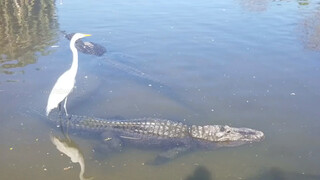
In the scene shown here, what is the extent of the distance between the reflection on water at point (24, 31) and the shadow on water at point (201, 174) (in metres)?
5.93

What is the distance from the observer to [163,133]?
23.3ft

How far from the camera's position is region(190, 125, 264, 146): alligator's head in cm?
703

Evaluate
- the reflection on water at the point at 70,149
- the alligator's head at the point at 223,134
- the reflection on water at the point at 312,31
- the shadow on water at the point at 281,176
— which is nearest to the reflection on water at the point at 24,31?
the reflection on water at the point at 70,149

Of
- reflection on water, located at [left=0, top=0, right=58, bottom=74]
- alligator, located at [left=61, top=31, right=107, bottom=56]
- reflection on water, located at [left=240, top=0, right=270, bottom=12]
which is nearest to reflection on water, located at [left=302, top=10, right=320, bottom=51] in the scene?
reflection on water, located at [left=240, top=0, right=270, bottom=12]

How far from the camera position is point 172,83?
9164 millimetres

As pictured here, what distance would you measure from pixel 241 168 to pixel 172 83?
342 centimetres

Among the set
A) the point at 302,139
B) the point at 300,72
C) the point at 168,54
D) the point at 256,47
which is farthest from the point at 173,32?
the point at 302,139

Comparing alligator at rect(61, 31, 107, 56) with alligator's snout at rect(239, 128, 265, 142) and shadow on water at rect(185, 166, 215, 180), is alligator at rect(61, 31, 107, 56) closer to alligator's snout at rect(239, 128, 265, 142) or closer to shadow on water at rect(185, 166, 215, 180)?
alligator's snout at rect(239, 128, 265, 142)

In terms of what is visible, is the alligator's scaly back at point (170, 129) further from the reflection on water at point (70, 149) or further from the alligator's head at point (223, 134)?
the reflection on water at point (70, 149)

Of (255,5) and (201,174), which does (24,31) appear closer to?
(255,5)

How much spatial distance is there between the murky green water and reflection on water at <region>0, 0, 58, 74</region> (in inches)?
1.5

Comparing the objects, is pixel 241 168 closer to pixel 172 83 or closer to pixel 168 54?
pixel 172 83

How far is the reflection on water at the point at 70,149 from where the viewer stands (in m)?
6.43

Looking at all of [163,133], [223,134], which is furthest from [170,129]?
[223,134]
